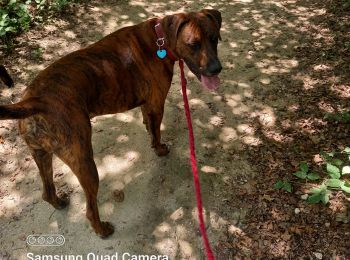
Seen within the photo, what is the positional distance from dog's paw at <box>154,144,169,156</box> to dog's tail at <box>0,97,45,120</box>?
192cm

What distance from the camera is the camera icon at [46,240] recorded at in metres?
3.63

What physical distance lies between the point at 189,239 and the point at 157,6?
206 inches

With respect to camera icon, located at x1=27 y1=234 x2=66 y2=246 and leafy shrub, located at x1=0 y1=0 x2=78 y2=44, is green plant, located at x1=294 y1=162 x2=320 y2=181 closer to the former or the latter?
camera icon, located at x1=27 y1=234 x2=66 y2=246

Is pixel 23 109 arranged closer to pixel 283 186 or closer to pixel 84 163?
pixel 84 163

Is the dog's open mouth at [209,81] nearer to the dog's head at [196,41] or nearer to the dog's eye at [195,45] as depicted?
the dog's head at [196,41]

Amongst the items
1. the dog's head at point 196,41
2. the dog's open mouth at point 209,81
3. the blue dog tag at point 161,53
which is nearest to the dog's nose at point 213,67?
the dog's head at point 196,41

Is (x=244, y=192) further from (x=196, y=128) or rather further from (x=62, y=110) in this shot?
(x=62, y=110)

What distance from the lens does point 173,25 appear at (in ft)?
10.9

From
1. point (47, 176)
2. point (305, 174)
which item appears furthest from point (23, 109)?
point (305, 174)

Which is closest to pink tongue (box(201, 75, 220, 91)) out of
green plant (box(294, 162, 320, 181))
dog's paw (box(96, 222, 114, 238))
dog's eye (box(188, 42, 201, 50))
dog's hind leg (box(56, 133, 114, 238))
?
dog's eye (box(188, 42, 201, 50))

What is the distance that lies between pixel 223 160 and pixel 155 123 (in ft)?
3.32

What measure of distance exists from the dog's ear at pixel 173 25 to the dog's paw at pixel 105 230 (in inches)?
74.6

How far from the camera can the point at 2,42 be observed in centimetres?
597

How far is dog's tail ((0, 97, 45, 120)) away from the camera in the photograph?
245cm
